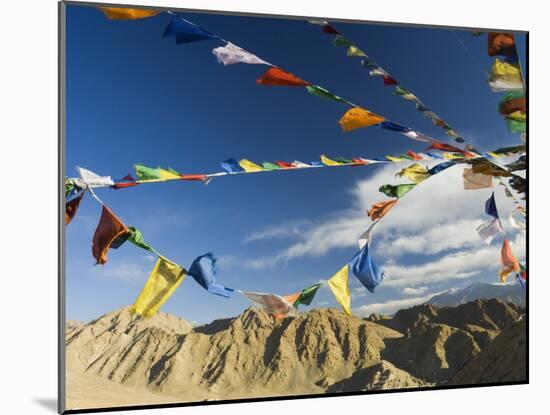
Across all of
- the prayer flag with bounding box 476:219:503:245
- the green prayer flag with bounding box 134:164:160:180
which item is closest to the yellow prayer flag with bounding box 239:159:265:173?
the green prayer flag with bounding box 134:164:160:180

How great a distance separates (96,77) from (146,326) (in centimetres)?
140

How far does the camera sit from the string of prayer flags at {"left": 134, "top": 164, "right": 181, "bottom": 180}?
4578 mm

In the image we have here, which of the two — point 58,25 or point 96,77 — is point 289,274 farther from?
point 58,25

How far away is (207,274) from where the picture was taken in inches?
179

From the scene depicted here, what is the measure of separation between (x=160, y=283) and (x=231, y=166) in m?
0.78

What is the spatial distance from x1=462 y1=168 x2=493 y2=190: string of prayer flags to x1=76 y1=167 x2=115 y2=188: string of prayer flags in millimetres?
2097

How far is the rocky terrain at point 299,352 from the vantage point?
4.73 metres

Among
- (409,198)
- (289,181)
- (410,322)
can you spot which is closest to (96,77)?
(289,181)

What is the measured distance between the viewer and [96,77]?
4.52 meters

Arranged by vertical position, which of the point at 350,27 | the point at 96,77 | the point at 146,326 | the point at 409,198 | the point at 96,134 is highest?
the point at 350,27

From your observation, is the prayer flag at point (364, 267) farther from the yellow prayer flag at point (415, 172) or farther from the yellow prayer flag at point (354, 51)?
the yellow prayer flag at point (354, 51)

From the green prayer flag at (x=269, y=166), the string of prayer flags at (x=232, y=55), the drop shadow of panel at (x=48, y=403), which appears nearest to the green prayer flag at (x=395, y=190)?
the green prayer flag at (x=269, y=166)

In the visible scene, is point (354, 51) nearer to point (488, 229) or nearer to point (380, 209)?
point (380, 209)

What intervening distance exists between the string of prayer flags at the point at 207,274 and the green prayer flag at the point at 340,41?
4.68 feet
